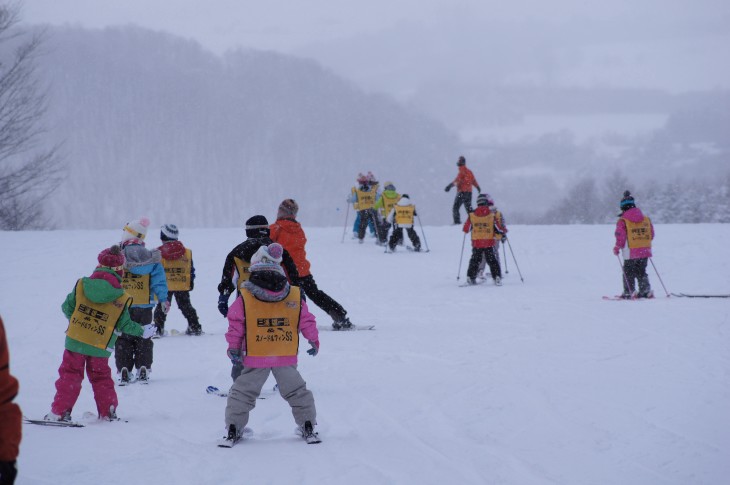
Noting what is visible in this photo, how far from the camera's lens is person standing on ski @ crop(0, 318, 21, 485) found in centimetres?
315

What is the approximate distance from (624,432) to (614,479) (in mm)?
1008

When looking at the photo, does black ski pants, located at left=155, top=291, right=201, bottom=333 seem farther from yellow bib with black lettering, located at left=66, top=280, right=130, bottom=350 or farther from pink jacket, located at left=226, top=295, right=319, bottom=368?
pink jacket, located at left=226, top=295, right=319, bottom=368

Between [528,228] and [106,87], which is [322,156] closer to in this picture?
[106,87]

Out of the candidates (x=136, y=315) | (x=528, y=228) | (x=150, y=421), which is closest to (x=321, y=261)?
(x=528, y=228)

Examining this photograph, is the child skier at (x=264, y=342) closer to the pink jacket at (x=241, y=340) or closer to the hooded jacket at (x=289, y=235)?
the pink jacket at (x=241, y=340)

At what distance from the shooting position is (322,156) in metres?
183

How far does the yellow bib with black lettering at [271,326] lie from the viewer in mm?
5863

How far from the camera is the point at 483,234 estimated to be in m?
15.7

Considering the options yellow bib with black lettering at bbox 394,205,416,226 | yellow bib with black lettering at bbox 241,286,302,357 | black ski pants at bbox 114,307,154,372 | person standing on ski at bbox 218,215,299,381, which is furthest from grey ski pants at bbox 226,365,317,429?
yellow bib with black lettering at bbox 394,205,416,226

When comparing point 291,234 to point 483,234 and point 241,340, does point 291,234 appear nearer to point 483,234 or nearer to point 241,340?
point 241,340

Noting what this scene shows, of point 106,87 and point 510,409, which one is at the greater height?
point 106,87

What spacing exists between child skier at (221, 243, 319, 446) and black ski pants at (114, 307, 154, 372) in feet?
10.0

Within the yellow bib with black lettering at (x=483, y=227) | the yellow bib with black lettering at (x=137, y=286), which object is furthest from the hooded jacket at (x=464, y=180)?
the yellow bib with black lettering at (x=137, y=286)

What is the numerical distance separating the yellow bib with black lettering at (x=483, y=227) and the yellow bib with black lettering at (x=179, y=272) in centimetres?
650
